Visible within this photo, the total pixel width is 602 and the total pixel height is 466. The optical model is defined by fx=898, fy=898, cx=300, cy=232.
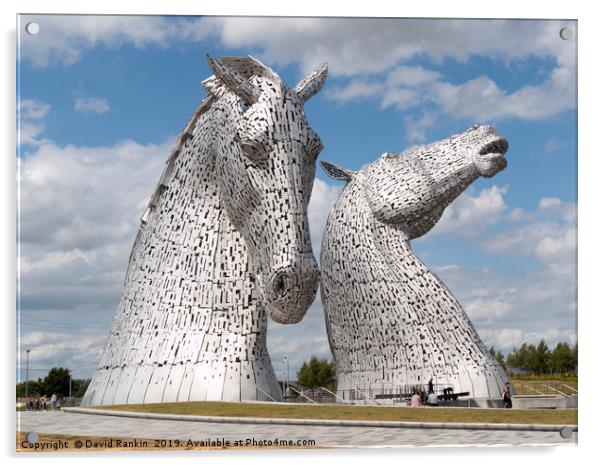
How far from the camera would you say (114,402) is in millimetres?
11367

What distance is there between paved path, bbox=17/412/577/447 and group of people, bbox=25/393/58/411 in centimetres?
22

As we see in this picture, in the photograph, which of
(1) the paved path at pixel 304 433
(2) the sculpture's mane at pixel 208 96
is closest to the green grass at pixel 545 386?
(1) the paved path at pixel 304 433

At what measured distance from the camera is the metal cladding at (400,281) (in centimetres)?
1772

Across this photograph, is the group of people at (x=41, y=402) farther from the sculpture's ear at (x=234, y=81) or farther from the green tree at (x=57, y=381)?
the sculpture's ear at (x=234, y=81)

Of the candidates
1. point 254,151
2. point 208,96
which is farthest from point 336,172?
point 254,151

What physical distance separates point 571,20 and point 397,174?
26.7 feet

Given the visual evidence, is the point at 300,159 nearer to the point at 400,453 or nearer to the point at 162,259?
the point at 162,259

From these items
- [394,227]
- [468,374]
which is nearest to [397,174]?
[394,227]

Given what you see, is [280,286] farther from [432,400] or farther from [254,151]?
[432,400]

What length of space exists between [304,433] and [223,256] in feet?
9.99

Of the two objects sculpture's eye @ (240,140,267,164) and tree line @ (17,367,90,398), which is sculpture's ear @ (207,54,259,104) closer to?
sculpture's eye @ (240,140,267,164)

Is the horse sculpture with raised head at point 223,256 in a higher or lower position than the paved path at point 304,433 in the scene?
higher

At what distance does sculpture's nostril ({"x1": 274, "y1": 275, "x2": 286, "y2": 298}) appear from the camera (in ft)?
34.5

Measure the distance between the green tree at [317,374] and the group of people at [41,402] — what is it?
15535 mm
